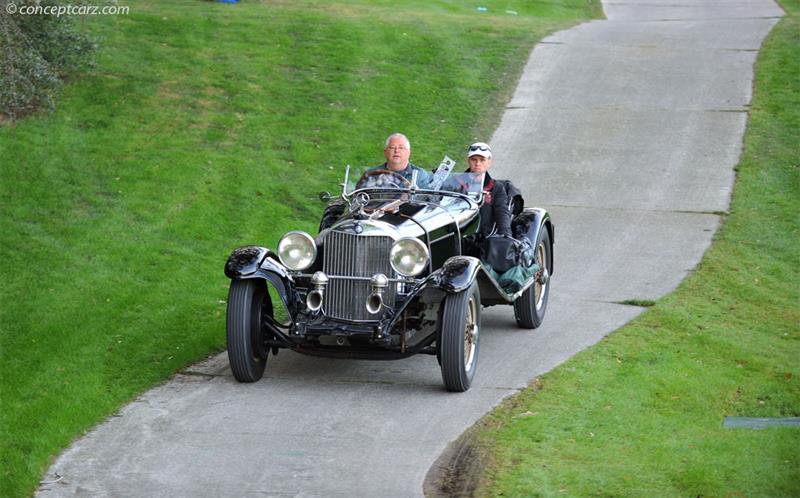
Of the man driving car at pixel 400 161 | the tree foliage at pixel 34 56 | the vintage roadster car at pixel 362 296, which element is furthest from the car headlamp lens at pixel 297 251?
the tree foliage at pixel 34 56

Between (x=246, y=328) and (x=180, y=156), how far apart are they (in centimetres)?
726

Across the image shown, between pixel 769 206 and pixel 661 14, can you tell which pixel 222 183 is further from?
pixel 661 14

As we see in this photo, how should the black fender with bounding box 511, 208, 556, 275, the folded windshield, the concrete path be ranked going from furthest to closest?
1. the black fender with bounding box 511, 208, 556, 275
2. the folded windshield
3. the concrete path

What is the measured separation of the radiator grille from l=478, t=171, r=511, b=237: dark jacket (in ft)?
6.00

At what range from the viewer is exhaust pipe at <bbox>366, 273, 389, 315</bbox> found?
8.98 metres

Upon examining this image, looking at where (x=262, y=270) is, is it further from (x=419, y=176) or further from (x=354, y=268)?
(x=419, y=176)

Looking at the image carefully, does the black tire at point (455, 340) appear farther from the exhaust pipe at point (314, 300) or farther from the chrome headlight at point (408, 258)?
the exhaust pipe at point (314, 300)

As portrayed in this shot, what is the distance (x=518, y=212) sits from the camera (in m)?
11.7

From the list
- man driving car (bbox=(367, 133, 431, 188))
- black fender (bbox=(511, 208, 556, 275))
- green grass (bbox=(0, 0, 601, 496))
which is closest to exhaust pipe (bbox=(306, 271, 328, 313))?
green grass (bbox=(0, 0, 601, 496))

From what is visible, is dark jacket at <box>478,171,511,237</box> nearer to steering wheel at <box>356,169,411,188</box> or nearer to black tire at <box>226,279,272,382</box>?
steering wheel at <box>356,169,411,188</box>

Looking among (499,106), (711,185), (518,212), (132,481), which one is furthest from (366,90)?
(132,481)

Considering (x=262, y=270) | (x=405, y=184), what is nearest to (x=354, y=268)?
(x=262, y=270)

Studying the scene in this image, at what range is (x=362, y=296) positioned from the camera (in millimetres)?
9117

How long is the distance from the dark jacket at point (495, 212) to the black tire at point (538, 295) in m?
0.59
